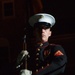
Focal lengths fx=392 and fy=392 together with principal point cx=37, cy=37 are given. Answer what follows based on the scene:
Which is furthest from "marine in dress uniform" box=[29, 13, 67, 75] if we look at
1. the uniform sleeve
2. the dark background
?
the dark background

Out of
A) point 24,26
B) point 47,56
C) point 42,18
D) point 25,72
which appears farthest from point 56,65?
point 24,26

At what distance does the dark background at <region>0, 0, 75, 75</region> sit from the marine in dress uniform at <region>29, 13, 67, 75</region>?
3.28 meters

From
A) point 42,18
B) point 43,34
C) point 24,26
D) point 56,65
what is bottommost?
point 24,26

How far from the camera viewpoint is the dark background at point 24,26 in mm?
8195

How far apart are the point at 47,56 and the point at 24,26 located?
15.7ft

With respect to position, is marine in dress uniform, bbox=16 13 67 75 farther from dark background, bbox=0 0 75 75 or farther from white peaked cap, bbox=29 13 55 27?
dark background, bbox=0 0 75 75

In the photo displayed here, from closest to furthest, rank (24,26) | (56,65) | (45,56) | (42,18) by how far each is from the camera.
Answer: (56,65) → (45,56) → (42,18) → (24,26)

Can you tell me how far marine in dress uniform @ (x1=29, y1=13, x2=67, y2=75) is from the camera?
2.88 meters

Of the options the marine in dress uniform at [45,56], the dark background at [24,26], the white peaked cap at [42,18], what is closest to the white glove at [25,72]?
the marine in dress uniform at [45,56]

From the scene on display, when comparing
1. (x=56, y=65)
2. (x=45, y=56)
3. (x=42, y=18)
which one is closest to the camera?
(x=56, y=65)

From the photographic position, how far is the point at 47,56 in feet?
9.66

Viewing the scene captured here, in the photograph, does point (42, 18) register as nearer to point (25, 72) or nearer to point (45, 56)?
point (45, 56)

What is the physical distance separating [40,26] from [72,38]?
557 cm

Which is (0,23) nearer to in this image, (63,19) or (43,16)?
(63,19)
